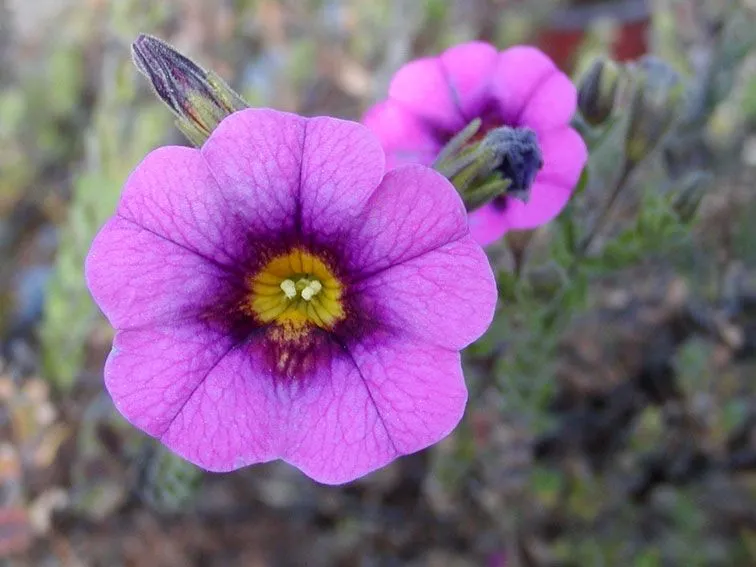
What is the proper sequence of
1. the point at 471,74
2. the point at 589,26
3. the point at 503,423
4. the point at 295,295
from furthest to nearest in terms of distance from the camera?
the point at 589,26, the point at 503,423, the point at 471,74, the point at 295,295

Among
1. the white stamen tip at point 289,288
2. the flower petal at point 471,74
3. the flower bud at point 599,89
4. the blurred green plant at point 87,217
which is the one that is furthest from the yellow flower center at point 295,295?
the blurred green plant at point 87,217

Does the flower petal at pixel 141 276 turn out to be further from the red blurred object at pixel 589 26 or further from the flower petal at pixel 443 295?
the red blurred object at pixel 589 26

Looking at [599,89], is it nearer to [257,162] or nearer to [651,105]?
[651,105]

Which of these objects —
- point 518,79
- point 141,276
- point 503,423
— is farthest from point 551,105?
point 503,423

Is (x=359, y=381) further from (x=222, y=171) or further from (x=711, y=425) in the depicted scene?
(x=711, y=425)

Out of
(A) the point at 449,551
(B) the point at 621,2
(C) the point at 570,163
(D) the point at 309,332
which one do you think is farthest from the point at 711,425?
(B) the point at 621,2
